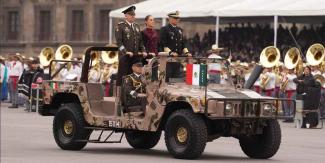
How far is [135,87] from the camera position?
20.7 meters

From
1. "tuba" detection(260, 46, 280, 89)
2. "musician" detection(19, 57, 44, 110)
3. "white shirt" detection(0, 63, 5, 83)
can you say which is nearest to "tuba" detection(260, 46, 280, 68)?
"tuba" detection(260, 46, 280, 89)

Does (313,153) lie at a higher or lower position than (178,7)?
lower

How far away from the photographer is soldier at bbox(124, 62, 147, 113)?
67.7ft

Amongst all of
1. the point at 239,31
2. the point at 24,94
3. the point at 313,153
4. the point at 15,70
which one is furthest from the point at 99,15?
the point at 313,153

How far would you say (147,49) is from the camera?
21.5 m

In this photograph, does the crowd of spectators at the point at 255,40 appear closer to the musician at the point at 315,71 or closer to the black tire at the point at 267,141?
the musician at the point at 315,71

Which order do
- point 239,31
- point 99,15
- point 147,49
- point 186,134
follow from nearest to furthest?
point 186,134
point 147,49
point 239,31
point 99,15

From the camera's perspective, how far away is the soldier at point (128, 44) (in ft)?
68.9

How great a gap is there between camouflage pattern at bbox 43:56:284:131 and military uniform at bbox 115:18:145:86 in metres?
0.54

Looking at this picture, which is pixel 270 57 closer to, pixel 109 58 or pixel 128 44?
pixel 109 58

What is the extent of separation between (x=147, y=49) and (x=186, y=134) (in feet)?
8.47

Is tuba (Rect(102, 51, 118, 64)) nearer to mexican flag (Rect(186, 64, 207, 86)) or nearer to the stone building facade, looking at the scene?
the stone building facade

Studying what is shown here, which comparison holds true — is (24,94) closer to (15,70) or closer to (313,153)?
(15,70)

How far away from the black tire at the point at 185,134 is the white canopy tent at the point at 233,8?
18.6 meters
